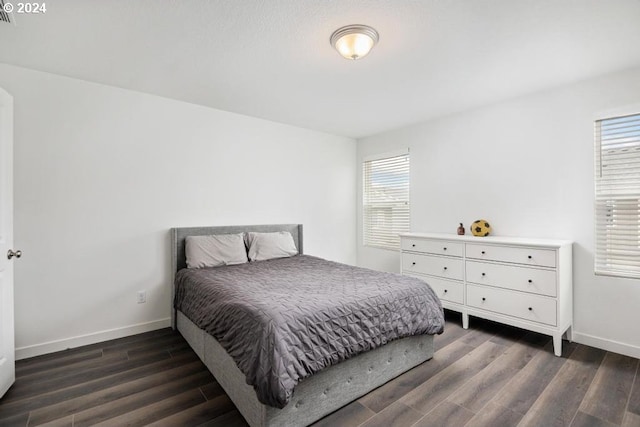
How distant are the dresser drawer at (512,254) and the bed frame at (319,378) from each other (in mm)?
1053

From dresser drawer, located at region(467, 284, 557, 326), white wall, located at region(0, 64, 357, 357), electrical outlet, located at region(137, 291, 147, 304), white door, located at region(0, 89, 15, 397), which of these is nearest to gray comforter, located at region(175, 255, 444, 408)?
electrical outlet, located at region(137, 291, 147, 304)

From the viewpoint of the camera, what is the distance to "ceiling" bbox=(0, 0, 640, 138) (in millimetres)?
1805

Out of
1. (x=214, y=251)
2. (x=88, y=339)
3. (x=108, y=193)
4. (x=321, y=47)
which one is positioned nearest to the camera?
(x=321, y=47)

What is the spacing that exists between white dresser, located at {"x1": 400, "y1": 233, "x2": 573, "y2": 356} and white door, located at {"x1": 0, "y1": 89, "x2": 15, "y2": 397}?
349 centimetres

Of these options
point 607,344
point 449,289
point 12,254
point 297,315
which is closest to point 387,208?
point 449,289

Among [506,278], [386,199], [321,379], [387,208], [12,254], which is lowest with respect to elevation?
[321,379]

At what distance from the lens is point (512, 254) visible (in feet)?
9.10

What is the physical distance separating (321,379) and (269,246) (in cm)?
194

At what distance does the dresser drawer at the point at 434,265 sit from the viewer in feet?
10.4

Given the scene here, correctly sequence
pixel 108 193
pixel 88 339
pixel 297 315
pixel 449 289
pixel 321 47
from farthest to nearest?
pixel 449 289 < pixel 108 193 < pixel 88 339 < pixel 321 47 < pixel 297 315

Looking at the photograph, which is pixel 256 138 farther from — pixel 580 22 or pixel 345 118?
pixel 580 22

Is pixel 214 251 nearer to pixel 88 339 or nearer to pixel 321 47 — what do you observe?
pixel 88 339

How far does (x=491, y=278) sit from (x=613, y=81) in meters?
1.94

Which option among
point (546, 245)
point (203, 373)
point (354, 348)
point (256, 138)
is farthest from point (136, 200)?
point (546, 245)
